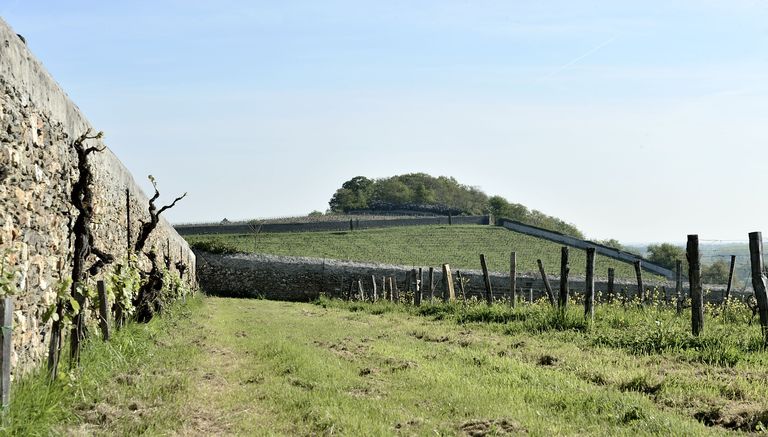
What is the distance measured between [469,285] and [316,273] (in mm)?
7535

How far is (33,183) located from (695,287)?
365 inches

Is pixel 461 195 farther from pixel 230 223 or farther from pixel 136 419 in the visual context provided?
pixel 136 419

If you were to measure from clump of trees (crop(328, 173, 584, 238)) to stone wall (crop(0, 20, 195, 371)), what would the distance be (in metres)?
81.2

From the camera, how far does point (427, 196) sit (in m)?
100

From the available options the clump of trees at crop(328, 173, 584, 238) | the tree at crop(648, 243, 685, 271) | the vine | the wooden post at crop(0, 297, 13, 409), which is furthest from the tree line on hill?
the wooden post at crop(0, 297, 13, 409)

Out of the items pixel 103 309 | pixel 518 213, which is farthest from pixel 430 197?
pixel 103 309

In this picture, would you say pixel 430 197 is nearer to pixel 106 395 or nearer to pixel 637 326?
pixel 637 326

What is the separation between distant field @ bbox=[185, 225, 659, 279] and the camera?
4325 cm

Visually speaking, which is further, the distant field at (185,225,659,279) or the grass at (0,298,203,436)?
the distant field at (185,225,659,279)

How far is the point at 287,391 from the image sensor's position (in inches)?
304

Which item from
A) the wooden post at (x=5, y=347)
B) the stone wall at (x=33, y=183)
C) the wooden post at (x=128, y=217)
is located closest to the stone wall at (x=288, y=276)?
the wooden post at (x=128, y=217)

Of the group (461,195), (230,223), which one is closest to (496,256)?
(230,223)

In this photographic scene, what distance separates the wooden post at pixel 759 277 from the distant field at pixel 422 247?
28266 millimetres

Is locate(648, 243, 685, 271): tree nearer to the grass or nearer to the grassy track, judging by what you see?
the grassy track
